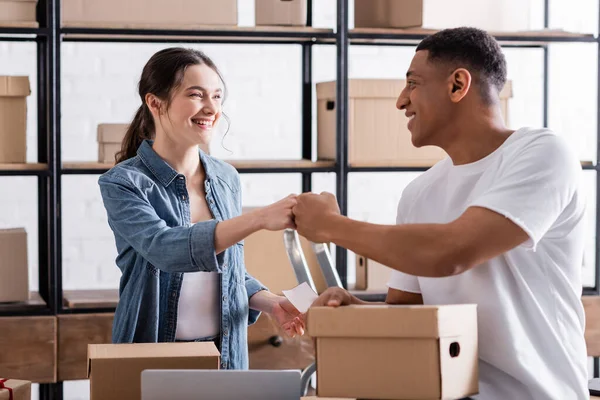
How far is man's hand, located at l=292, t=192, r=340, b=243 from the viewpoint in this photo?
173 cm

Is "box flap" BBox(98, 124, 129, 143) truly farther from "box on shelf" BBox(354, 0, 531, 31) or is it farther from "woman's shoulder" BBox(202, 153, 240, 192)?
"box on shelf" BBox(354, 0, 531, 31)

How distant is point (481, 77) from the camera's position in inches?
69.5

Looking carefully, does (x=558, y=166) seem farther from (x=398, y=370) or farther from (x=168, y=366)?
(x=168, y=366)

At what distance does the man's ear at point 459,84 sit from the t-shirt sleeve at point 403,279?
249mm

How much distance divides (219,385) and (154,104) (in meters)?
0.99

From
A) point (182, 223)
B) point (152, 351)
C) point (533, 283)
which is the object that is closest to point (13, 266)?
point (182, 223)

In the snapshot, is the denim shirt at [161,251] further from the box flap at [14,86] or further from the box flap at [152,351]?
the box flap at [14,86]

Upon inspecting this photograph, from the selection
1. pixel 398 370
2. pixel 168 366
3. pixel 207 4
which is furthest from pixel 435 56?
pixel 207 4

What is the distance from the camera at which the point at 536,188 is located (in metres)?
1.54

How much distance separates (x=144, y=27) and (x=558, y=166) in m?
1.90

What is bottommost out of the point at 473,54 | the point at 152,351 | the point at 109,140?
the point at 152,351

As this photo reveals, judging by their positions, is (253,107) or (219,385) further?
(253,107)

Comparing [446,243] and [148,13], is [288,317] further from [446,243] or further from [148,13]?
[148,13]

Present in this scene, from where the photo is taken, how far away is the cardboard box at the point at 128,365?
1656 mm
